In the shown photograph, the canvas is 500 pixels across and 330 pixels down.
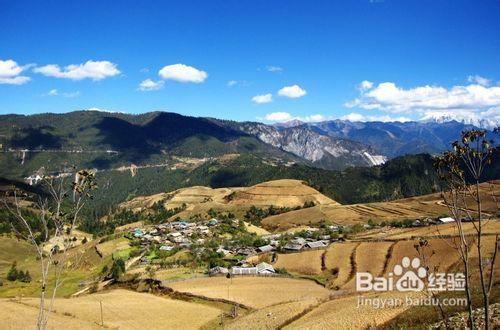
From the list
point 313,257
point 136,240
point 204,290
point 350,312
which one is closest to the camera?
point 350,312

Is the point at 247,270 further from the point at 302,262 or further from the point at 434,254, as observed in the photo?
the point at 434,254

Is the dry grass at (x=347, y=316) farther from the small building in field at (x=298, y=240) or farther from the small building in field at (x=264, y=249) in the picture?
the small building in field at (x=298, y=240)

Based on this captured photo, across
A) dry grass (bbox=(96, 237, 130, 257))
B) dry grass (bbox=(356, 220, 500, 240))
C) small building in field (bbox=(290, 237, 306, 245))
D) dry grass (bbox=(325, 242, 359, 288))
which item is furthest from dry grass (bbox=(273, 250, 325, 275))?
dry grass (bbox=(96, 237, 130, 257))

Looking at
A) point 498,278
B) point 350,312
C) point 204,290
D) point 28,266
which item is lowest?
point 28,266

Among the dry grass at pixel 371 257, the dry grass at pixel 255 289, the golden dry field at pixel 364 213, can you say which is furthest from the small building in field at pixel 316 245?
the golden dry field at pixel 364 213

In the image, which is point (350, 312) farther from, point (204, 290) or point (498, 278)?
point (204, 290)

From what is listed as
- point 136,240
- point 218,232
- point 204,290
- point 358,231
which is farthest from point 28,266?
point 358,231
